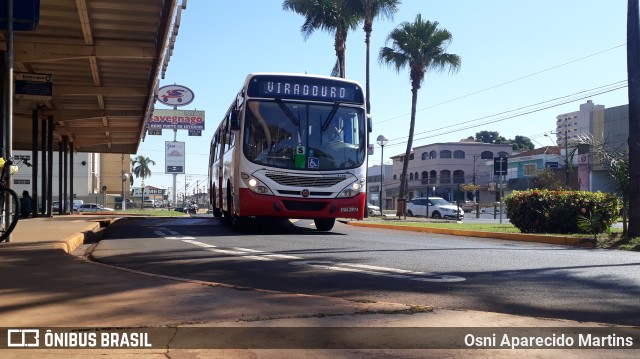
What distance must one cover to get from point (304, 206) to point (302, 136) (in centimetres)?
153

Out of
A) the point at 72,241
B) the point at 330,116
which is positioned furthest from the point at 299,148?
the point at 72,241

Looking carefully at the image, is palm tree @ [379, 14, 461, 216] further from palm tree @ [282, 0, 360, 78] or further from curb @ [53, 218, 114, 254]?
curb @ [53, 218, 114, 254]

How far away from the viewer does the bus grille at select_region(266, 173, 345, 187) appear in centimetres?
1346

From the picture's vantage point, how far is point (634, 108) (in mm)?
13695

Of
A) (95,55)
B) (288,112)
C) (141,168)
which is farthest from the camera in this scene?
(141,168)

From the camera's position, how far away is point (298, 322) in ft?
15.4

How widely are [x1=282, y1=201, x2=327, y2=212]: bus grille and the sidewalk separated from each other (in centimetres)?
703

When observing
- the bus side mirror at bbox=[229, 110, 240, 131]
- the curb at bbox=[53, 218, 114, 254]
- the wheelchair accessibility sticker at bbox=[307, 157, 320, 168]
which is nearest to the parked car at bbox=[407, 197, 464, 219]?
the wheelchair accessibility sticker at bbox=[307, 157, 320, 168]

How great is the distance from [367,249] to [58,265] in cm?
491

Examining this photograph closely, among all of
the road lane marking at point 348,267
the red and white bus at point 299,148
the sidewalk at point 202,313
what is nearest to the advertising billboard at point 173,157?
the red and white bus at point 299,148

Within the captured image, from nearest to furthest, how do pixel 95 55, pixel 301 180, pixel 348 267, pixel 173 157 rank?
pixel 348 267 < pixel 301 180 < pixel 95 55 < pixel 173 157

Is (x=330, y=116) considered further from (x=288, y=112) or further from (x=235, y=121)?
(x=235, y=121)

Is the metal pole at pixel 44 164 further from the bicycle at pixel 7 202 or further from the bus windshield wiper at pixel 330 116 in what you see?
the bicycle at pixel 7 202

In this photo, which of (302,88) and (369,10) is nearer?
(302,88)
